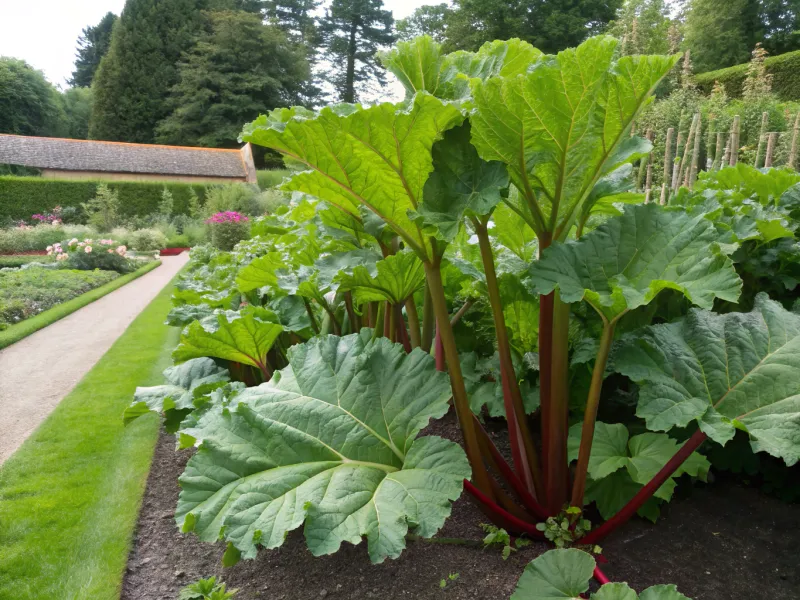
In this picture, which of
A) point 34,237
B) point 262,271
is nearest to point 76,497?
point 262,271

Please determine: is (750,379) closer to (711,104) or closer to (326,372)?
(326,372)

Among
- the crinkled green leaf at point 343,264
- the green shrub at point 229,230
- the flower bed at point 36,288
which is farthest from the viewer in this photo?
the green shrub at point 229,230

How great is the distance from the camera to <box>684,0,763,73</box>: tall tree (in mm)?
23766

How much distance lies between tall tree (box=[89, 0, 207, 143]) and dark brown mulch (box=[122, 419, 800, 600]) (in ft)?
118

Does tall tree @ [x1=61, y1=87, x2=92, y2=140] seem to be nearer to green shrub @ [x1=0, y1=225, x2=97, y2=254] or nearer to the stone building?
the stone building

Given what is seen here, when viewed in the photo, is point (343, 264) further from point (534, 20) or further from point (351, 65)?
point (351, 65)

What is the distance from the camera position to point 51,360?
4895 millimetres

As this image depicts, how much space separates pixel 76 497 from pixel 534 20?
28804 millimetres

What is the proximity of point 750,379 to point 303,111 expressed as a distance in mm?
1204

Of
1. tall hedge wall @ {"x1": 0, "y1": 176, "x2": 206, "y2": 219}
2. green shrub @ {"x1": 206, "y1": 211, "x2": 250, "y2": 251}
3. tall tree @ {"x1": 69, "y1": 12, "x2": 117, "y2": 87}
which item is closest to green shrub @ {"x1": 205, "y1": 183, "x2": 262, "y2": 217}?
green shrub @ {"x1": 206, "y1": 211, "x2": 250, "y2": 251}

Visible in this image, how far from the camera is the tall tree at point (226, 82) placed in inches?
1204

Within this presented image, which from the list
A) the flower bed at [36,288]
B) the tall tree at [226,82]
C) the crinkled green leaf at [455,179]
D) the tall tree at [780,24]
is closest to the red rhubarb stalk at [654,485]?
the crinkled green leaf at [455,179]

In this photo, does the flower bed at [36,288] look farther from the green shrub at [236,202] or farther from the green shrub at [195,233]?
the green shrub at [195,233]

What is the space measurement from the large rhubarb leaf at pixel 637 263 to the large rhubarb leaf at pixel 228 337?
3.55 feet
